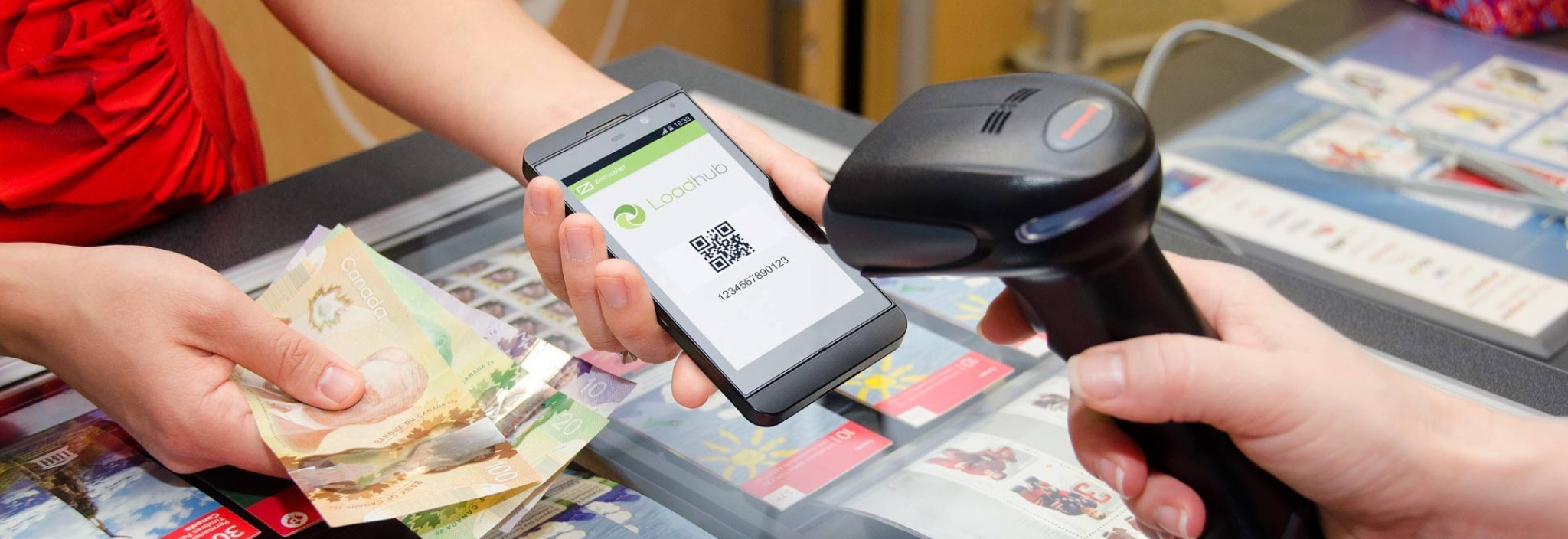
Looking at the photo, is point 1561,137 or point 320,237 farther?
point 1561,137

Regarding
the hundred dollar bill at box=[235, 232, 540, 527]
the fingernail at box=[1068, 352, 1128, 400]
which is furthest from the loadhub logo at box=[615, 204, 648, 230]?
the fingernail at box=[1068, 352, 1128, 400]

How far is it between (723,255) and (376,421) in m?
0.20

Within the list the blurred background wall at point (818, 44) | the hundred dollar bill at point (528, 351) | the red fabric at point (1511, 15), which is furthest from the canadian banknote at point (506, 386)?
the blurred background wall at point (818, 44)

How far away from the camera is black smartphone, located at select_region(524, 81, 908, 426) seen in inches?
25.2

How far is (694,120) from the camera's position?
0.74m

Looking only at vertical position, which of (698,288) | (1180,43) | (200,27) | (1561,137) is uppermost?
(200,27)

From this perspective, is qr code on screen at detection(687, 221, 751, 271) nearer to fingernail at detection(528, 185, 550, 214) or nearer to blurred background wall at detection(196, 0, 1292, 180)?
fingernail at detection(528, 185, 550, 214)

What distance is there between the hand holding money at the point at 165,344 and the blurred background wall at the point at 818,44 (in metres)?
1.21

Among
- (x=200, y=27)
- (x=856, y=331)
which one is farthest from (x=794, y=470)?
(x=200, y=27)

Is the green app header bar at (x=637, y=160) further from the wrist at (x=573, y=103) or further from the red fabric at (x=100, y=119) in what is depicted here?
the red fabric at (x=100, y=119)

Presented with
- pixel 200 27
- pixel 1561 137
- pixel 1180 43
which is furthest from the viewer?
pixel 1180 43

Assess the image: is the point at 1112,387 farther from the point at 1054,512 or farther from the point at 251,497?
the point at 251,497

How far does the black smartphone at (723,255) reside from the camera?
2.10 ft

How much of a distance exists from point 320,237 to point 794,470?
315 millimetres
